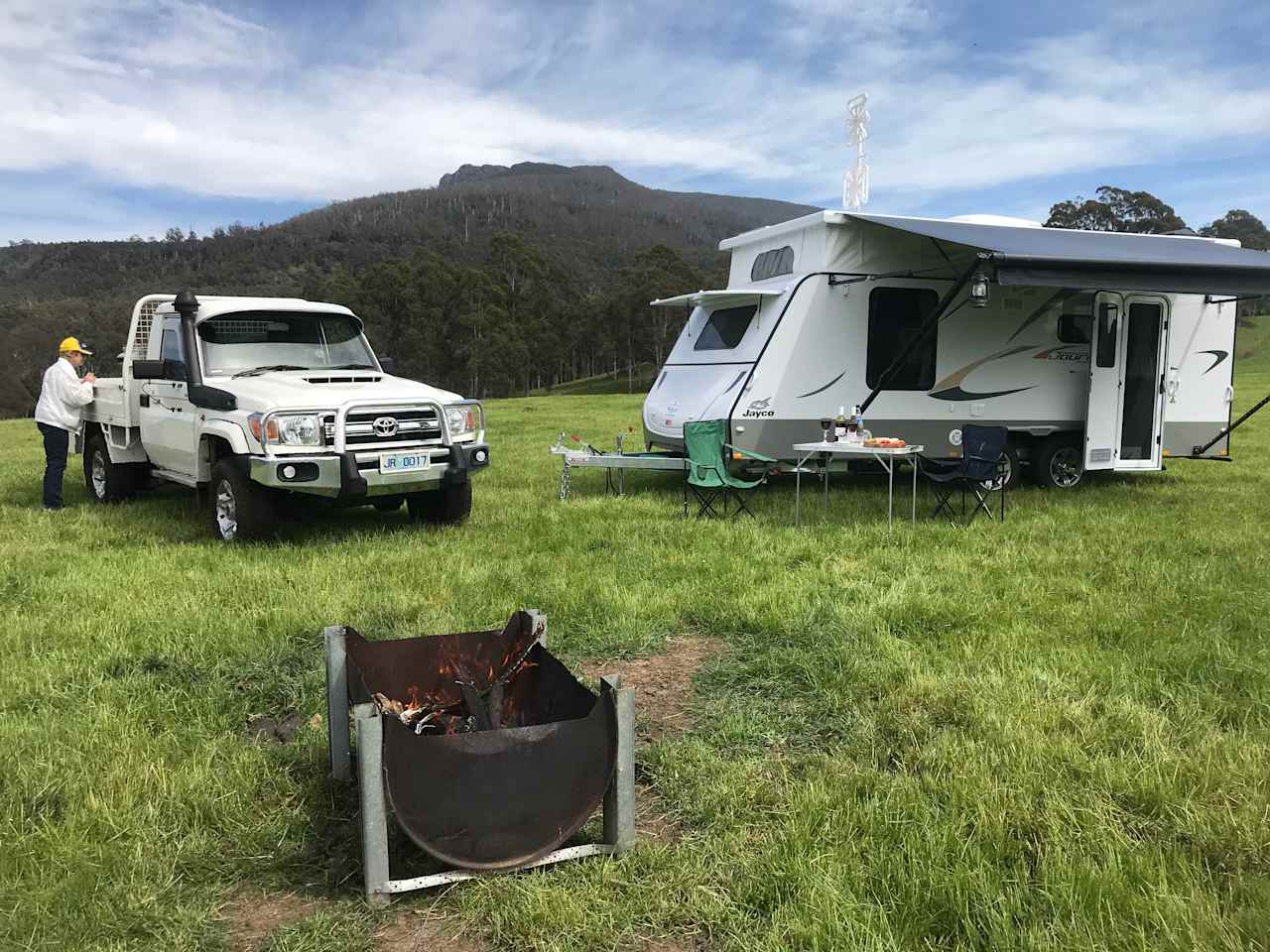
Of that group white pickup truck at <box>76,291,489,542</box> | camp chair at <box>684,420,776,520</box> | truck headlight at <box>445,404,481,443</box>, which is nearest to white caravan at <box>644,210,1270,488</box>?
camp chair at <box>684,420,776,520</box>

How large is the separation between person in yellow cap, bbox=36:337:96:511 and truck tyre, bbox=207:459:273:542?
2933 mm

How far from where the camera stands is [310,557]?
6.58m

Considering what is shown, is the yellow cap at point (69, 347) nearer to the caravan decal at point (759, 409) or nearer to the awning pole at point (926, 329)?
the caravan decal at point (759, 409)

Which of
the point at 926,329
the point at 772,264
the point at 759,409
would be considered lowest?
the point at 759,409

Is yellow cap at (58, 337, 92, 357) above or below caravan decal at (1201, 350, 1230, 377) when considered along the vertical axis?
below

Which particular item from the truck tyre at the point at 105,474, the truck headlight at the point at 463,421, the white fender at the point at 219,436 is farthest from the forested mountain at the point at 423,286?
the truck headlight at the point at 463,421

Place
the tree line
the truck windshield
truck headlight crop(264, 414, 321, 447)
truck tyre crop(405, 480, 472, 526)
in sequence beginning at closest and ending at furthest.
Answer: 1. truck headlight crop(264, 414, 321, 447)
2. the truck windshield
3. truck tyre crop(405, 480, 472, 526)
4. the tree line

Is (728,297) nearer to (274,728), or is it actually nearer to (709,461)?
(709,461)

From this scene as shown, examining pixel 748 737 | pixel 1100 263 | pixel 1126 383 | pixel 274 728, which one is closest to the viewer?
pixel 748 737

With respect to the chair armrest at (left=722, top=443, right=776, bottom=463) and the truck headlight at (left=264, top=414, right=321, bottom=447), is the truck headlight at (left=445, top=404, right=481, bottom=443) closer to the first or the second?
the truck headlight at (left=264, top=414, right=321, bottom=447)

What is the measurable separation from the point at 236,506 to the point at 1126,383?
9659 millimetres

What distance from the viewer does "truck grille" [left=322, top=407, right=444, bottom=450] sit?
6.78 m

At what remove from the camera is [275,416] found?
21.4 ft

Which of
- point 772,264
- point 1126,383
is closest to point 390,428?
point 772,264
